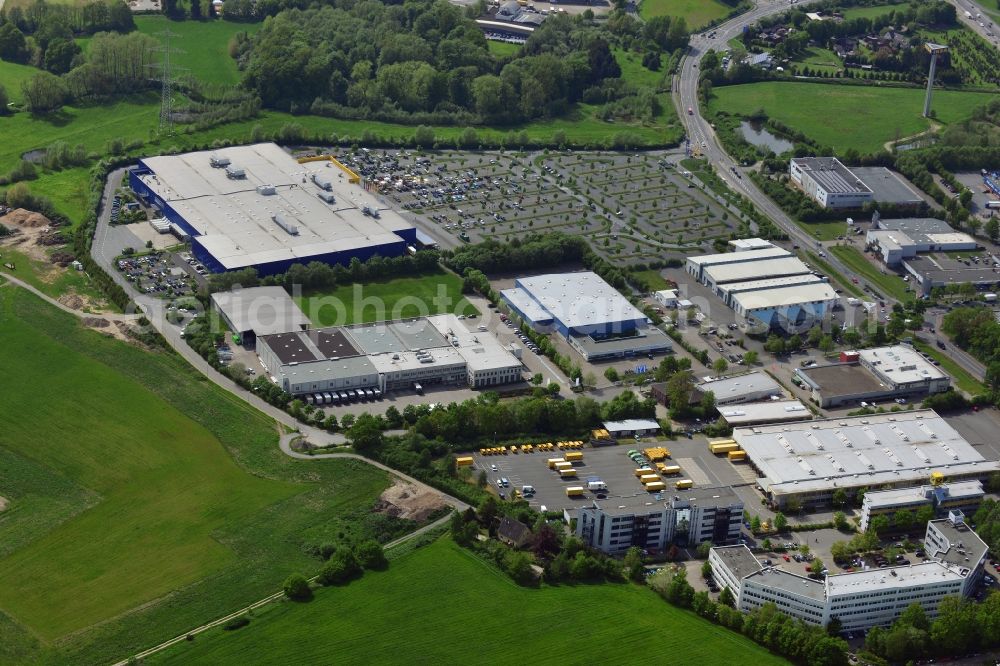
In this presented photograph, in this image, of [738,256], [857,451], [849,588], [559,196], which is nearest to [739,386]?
[857,451]

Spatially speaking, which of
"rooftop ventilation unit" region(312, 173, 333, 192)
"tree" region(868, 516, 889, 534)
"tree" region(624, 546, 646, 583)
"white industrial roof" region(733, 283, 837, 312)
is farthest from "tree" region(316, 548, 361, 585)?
"rooftop ventilation unit" region(312, 173, 333, 192)

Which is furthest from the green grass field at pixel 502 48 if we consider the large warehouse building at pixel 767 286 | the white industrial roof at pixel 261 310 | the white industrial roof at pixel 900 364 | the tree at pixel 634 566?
the tree at pixel 634 566

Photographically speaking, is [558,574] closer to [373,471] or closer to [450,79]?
[373,471]

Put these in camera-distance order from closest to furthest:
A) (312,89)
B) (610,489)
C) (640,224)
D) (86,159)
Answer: (610,489), (640,224), (86,159), (312,89)

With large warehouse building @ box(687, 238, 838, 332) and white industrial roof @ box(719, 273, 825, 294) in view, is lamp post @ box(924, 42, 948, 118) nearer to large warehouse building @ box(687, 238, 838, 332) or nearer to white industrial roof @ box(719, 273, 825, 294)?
large warehouse building @ box(687, 238, 838, 332)

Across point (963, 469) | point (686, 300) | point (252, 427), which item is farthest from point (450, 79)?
point (963, 469)

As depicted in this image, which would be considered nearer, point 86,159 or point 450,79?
point 86,159

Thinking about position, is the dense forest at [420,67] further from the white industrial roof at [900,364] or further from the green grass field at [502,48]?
the white industrial roof at [900,364]
